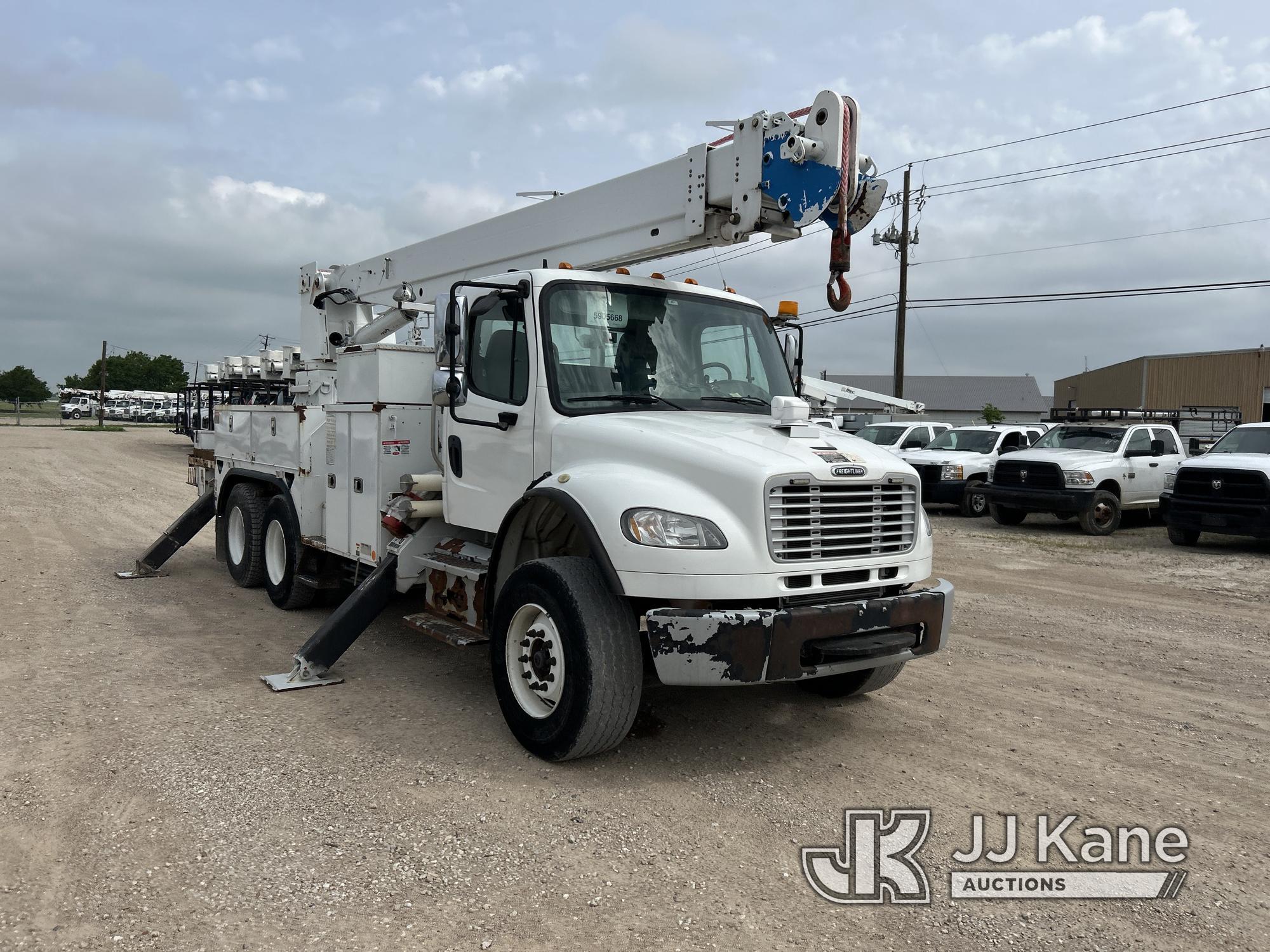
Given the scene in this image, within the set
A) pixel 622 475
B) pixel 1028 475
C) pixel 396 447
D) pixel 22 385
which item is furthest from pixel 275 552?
pixel 22 385

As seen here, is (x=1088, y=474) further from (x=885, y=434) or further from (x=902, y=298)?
(x=902, y=298)

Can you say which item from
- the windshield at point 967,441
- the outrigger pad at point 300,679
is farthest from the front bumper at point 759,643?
the windshield at point 967,441

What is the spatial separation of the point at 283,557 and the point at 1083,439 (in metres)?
13.9

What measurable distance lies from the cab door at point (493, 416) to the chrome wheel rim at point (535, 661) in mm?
813

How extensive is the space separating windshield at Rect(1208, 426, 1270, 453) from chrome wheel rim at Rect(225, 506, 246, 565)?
13977 mm

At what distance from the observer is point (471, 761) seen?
4672 mm

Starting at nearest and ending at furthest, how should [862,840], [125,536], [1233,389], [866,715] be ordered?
[862,840] → [866,715] → [125,536] → [1233,389]

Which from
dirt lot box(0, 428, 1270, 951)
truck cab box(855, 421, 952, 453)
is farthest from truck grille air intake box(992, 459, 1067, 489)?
dirt lot box(0, 428, 1270, 951)

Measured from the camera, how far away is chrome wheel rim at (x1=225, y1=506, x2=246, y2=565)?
355 inches

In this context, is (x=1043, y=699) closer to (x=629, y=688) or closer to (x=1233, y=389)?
(x=629, y=688)

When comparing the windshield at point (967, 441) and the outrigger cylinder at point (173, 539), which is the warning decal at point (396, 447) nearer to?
the outrigger cylinder at point (173, 539)

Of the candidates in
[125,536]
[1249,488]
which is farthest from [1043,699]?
[125,536]

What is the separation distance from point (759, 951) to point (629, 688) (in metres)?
1.48

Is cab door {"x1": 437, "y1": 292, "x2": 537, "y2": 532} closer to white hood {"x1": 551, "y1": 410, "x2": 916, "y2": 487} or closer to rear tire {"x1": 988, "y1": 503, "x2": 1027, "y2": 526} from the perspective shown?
white hood {"x1": 551, "y1": 410, "x2": 916, "y2": 487}
